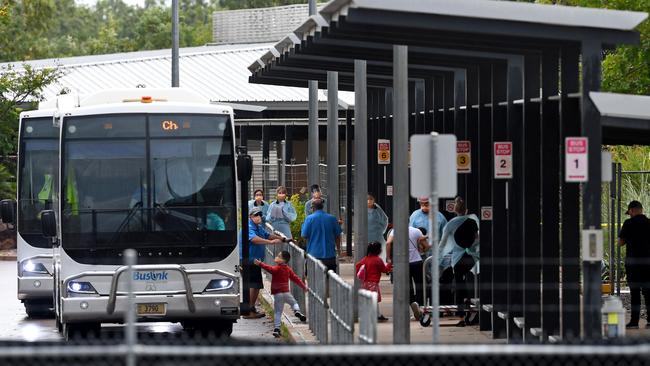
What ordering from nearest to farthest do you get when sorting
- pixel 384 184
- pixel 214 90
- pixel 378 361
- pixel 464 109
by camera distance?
pixel 378 361 < pixel 464 109 < pixel 384 184 < pixel 214 90

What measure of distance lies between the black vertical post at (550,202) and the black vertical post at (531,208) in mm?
303

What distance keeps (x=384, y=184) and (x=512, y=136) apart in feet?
44.6

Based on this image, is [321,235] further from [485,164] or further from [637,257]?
[637,257]

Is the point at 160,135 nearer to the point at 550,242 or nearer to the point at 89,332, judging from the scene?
the point at 89,332

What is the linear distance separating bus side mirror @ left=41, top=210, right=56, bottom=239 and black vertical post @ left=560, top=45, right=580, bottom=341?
20.6 feet

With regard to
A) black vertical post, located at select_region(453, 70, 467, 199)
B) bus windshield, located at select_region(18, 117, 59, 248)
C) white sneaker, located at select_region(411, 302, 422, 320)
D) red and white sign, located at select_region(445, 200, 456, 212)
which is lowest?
white sneaker, located at select_region(411, 302, 422, 320)

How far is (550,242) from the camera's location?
56.8ft

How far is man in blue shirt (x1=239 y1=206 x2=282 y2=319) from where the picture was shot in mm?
23312

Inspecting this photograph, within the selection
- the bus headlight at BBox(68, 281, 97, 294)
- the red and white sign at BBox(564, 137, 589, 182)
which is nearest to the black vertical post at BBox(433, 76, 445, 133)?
the bus headlight at BBox(68, 281, 97, 294)

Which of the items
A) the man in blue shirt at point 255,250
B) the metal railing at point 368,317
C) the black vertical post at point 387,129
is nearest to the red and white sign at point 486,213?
the man in blue shirt at point 255,250

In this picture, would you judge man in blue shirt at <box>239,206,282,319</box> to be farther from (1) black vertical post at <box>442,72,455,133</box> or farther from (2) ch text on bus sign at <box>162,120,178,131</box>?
(2) ch text on bus sign at <box>162,120,178,131</box>

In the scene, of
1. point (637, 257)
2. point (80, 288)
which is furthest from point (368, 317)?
point (637, 257)

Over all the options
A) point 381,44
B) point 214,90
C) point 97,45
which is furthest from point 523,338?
point 97,45

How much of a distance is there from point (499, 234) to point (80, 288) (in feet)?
17.4
